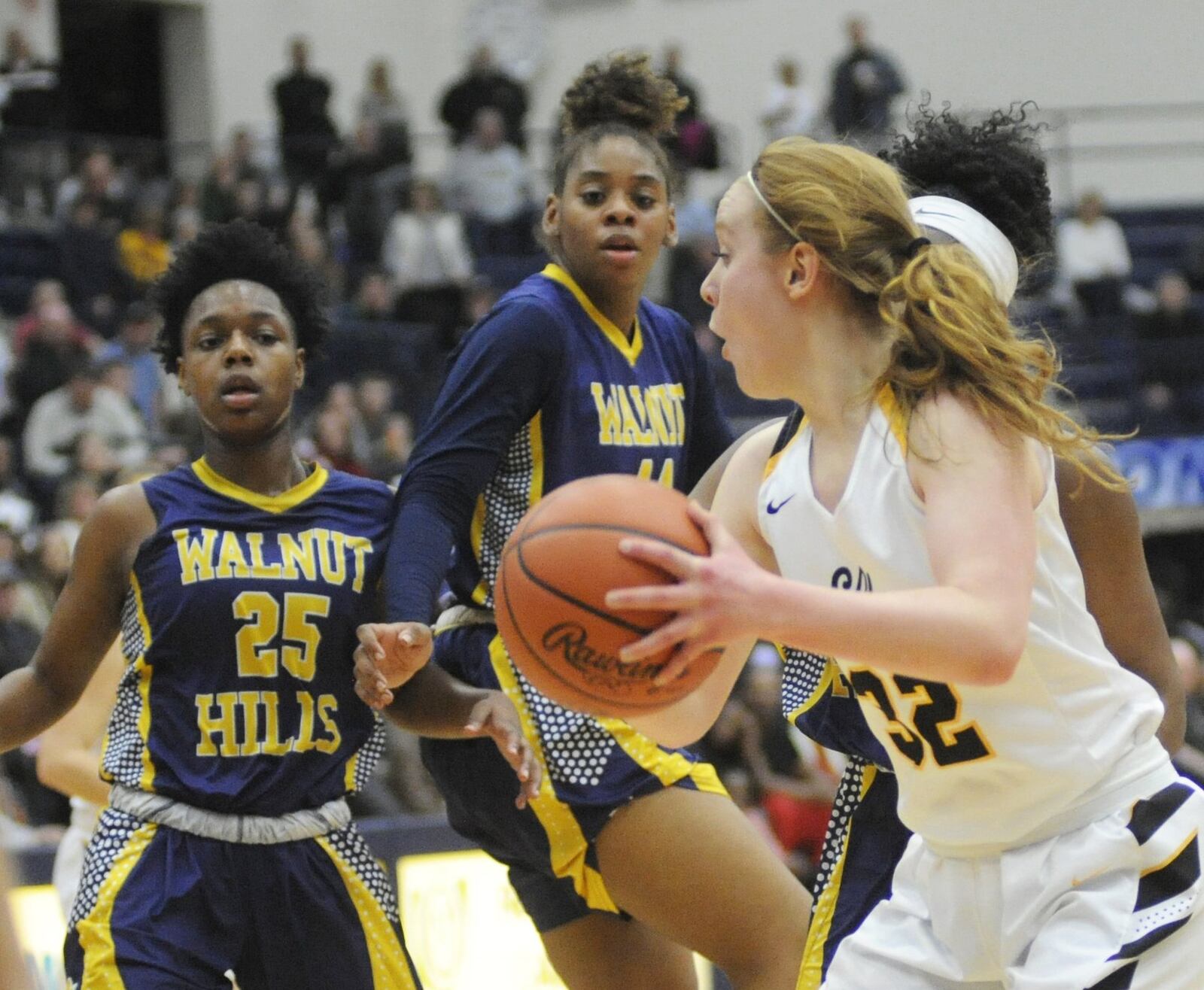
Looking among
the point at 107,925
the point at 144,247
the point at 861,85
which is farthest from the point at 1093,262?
the point at 107,925

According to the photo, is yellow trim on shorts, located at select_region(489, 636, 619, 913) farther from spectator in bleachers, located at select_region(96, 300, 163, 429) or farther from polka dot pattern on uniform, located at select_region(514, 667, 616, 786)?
spectator in bleachers, located at select_region(96, 300, 163, 429)

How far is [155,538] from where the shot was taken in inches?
149

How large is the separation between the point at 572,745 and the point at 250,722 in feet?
2.11

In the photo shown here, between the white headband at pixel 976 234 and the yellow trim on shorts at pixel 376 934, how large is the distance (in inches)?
65.0

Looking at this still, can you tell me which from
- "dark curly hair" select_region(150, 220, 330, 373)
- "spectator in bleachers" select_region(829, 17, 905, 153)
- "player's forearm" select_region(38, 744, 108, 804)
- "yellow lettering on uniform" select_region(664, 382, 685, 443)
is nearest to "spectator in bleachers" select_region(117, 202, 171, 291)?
"spectator in bleachers" select_region(829, 17, 905, 153)

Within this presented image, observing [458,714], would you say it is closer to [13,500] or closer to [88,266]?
[13,500]

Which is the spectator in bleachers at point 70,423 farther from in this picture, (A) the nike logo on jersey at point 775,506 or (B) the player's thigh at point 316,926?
(A) the nike logo on jersey at point 775,506

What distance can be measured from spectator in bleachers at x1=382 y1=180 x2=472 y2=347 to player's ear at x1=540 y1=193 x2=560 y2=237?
A: 9695 millimetres

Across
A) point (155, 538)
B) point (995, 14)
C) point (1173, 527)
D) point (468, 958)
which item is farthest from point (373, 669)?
point (995, 14)

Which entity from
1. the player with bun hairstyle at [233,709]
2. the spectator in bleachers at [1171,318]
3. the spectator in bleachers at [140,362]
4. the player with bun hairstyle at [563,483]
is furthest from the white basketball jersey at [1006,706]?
the spectator in bleachers at [1171,318]

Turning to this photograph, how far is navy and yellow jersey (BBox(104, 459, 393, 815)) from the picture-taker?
12.2 feet

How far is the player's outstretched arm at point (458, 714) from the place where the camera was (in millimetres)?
3561

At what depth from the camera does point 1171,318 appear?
1495cm

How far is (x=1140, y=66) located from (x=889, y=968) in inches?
637
